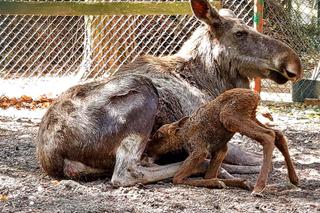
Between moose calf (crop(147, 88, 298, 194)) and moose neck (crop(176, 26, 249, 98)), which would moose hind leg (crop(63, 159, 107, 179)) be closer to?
moose calf (crop(147, 88, 298, 194))

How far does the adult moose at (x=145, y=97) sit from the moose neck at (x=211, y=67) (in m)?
0.01

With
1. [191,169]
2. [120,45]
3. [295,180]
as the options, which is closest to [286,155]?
[295,180]

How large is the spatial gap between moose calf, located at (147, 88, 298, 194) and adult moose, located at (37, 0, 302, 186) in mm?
183

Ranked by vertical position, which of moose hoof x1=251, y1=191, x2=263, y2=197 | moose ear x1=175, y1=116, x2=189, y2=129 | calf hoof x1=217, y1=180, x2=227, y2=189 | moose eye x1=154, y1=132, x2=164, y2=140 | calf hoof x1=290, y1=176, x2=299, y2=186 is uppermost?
moose ear x1=175, y1=116, x2=189, y2=129

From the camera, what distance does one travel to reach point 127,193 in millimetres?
5863

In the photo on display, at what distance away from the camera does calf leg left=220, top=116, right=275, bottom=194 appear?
19.3 ft

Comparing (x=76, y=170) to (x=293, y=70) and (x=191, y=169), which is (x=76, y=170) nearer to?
(x=191, y=169)

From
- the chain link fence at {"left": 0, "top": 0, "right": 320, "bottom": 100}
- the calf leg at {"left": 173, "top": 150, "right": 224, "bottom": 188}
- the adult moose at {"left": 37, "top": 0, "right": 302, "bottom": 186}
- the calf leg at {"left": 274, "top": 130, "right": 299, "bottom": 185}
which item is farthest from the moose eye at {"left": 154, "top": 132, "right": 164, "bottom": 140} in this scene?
the chain link fence at {"left": 0, "top": 0, "right": 320, "bottom": 100}

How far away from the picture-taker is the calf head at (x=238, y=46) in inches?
287

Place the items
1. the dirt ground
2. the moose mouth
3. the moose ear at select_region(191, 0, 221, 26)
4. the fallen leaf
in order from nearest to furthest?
the dirt ground
the fallen leaf
the moose mouth
the moose ear at select_region(191, 0, 221, 26)

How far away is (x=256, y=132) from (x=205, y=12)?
190cm

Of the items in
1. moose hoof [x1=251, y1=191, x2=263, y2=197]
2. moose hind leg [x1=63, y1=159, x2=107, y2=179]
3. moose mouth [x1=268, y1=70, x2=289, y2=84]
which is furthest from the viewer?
moose mouth [x1=268, y1=70, x2=289, y2=84]

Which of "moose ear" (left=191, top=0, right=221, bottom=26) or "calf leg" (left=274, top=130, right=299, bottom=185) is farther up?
"moose ear" (left=191, top=0, right=221, bottom=26)

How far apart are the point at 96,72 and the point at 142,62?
5.53 metres
